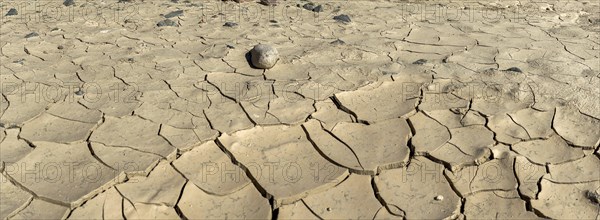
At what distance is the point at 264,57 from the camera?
347cm

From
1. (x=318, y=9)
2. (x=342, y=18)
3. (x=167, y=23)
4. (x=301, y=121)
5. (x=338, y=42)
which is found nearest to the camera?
(x=301, y=121)

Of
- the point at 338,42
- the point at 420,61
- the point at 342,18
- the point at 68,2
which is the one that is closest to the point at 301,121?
the point at 420,61

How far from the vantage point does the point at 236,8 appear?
15.9 feet

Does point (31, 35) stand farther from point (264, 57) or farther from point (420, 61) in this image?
point (420, 61)

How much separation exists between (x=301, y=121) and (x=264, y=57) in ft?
2.38

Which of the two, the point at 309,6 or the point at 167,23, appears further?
the point at 309,6

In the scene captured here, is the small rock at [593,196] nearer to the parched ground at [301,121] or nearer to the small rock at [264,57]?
the parched ground at [301,121]

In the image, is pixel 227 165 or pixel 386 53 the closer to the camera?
pixel 227 165

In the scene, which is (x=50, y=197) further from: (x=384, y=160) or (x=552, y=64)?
(x=552, y=64)

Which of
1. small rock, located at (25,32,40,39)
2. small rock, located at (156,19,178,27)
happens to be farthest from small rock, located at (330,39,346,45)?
small rock, located at (25,32,40,39)

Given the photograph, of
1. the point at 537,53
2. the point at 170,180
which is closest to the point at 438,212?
the point at 170,180

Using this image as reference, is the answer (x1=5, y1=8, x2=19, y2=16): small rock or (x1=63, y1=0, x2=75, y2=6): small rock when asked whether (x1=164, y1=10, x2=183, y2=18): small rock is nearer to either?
(x1=63, y1=0, x2=75, y2=6): small rock

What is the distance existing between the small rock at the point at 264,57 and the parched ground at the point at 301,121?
0.24 ft

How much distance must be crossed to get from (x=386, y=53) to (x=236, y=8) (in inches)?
65.7
